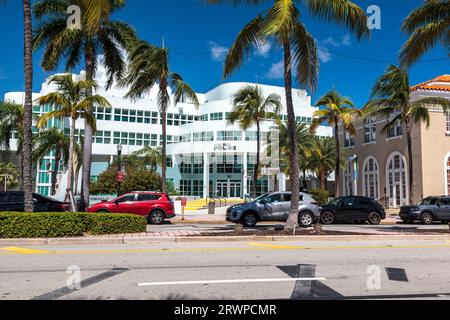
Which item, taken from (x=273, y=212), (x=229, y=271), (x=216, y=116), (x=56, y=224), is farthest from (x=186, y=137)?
(x=229, y=271)

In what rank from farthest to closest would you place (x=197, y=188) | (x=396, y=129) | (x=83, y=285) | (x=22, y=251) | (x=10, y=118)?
(x=197, y=188), (x=396, y=129), (x=10, y=118), (x=22, y=251), (x=83, y=285)

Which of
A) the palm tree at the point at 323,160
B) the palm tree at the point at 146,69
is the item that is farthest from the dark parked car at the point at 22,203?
the palm tree at the point at 323,160

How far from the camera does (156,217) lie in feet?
69.1

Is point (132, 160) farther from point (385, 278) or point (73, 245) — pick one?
point (385, 278)

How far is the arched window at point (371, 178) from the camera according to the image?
3747 cm

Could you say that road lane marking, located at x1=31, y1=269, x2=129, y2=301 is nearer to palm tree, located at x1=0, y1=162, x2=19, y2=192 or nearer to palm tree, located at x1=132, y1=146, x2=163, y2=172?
palm tree, located at x1=132, y1=146, x2=163, y2=172

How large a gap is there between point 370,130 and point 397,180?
6.20 m

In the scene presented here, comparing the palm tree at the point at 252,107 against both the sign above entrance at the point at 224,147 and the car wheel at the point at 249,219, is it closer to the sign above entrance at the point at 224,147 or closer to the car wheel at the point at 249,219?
the car wheel at the point at 249,219

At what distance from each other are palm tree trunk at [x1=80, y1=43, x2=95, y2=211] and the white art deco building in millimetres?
36385

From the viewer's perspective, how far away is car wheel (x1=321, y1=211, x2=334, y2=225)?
2150 centimetres

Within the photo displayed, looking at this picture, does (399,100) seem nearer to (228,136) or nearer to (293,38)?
(293,38)

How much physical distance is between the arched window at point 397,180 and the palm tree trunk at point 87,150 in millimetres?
Result: 24540

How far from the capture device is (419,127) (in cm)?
3186

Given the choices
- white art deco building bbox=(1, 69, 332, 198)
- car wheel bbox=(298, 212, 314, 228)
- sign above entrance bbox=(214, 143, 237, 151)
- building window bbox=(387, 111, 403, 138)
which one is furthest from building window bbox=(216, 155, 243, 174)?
car wheel bbox=(298, 212, 314, 228)
